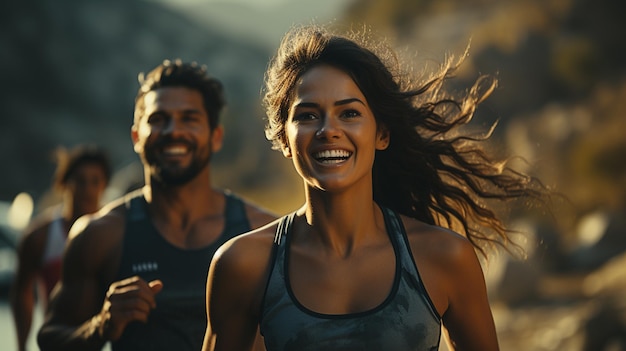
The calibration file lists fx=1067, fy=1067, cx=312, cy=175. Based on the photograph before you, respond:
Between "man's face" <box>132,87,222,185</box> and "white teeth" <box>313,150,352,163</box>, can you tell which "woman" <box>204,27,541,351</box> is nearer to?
"white teeth" <box>313,150,352,163</box>

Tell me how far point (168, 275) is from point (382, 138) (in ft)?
5.05

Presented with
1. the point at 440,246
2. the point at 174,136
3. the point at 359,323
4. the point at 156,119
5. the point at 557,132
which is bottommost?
the point at 359,323

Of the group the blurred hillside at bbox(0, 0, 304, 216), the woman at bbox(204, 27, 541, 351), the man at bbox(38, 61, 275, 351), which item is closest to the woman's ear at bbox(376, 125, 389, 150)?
the woman at bbox(204, 27, 541, 351)

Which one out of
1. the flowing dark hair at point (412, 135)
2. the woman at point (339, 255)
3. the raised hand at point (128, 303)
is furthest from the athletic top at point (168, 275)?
the woman at point (339, 255)

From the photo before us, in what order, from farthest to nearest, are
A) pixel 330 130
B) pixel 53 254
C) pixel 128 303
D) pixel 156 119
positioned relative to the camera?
pixel 53 254 < pixel 156 119 < pixel 128 303 < pixel 330 130

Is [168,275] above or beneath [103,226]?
beneath

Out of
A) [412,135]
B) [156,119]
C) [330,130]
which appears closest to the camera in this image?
[330,130]

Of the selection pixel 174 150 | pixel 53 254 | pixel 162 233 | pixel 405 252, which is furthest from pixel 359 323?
pixel 53 254

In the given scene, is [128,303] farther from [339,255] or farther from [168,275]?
[339,255]

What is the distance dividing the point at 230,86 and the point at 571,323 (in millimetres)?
81375

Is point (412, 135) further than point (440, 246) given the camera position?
Yes

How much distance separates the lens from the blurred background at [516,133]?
13.1m

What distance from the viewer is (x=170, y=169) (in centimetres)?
518

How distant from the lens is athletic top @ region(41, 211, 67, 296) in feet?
22.7
